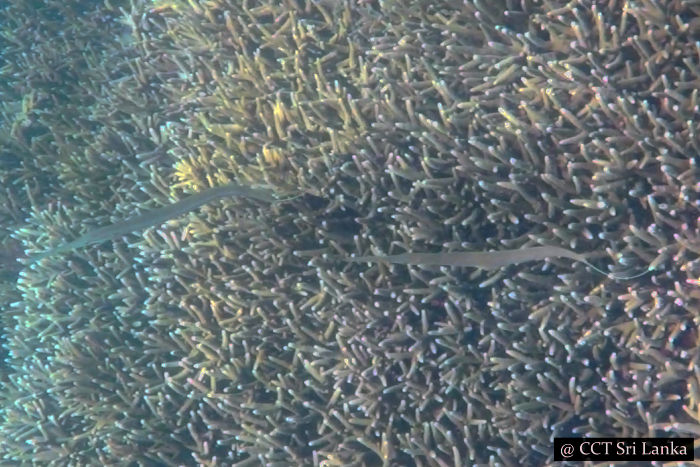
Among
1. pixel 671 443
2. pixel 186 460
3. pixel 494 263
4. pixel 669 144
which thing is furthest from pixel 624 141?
pixel 186 460

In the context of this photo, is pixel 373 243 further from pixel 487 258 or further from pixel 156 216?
pixel 156 216

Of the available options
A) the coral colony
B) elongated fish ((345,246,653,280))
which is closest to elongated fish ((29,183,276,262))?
the coral colony

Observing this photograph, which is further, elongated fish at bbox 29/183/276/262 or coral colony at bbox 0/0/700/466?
elongated fish at bbox 29/183/276/262

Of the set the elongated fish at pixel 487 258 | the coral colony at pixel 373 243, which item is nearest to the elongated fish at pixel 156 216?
the coral colony at pixel 373 243

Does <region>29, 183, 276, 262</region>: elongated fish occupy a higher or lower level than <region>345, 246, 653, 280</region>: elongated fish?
lower

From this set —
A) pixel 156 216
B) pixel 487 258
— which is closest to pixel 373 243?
pixel 487 258

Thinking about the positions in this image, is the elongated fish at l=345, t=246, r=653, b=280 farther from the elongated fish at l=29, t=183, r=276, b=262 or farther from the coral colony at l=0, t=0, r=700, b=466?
the elongated fish at l=29, t=183, r=276, b=262

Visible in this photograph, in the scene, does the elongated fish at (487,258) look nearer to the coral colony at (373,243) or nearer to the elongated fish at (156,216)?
the coral colony at (373,243)
